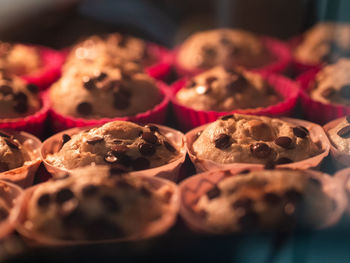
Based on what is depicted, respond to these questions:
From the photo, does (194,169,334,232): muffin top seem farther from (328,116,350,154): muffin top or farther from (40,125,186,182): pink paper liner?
(328,116,350,154): muffin top

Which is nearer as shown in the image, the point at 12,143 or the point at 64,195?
the point at 64,195

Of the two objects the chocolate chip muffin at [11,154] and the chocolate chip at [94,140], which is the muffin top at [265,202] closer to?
the chocolate chip at [94,140]

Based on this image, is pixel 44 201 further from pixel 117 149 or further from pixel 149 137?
pixel 149 137

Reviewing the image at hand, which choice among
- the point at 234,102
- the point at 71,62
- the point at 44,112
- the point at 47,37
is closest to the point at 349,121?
the point at 234,102

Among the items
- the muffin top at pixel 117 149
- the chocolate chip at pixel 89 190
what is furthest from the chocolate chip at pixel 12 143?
the chocolate chip at pixel 89 190

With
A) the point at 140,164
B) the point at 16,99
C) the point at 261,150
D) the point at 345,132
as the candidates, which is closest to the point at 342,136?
the point at 345,132

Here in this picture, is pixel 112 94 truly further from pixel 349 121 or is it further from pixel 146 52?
pixel 349 121

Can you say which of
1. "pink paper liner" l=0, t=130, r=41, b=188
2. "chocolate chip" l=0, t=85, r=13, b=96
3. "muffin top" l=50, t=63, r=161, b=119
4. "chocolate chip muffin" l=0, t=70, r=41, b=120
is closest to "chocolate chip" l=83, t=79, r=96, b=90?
"muffin top" l=50, t=63, r=161, b=119
